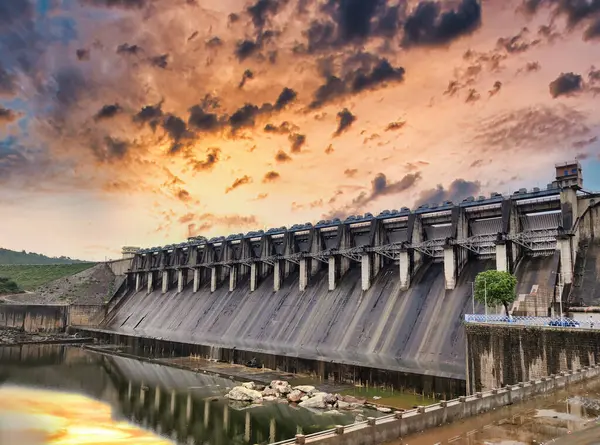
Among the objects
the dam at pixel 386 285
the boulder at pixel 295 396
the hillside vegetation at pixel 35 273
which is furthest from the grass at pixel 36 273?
the boulder at pixel 295 396

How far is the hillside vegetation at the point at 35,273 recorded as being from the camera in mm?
126625

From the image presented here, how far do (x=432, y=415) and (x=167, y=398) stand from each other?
27.0 metres

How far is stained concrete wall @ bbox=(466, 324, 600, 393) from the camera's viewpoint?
28938 mm

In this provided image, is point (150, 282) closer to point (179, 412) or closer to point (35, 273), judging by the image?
point (35, 273)

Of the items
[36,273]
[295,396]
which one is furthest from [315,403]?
[36,273]

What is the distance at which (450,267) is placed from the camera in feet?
162

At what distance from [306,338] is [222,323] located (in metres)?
18.5

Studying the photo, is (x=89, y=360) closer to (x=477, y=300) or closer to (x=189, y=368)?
(x=189, y=368)

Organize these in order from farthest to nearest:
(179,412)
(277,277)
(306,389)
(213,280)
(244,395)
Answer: (213,280), (277,277), (244,395), (306,389), (179,412)

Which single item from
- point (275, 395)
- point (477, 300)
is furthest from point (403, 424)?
point (477, 300)

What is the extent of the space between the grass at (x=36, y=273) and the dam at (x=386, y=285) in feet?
196

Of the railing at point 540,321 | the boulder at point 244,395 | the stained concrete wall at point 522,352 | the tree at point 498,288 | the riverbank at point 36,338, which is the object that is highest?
the tree at point 498,288

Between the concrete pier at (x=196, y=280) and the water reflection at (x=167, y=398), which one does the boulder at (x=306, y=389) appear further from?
the concrete pier at (x=196, y=280)

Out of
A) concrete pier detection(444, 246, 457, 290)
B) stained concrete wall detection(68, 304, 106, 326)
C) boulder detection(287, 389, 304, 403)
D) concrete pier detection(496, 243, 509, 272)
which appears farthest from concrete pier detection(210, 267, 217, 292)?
concrete pier detection(496, 243, 509, 272)
